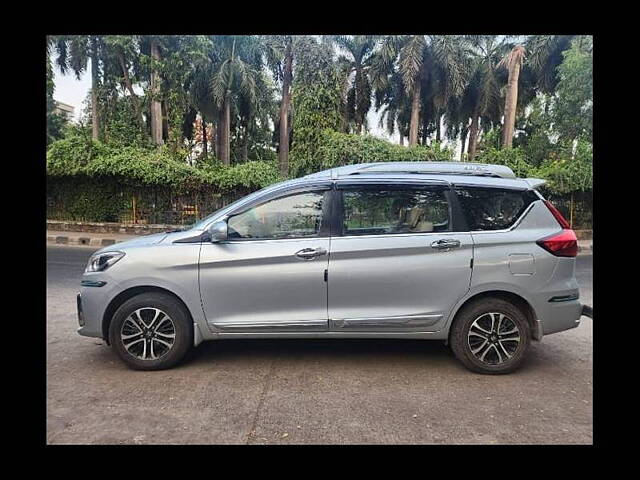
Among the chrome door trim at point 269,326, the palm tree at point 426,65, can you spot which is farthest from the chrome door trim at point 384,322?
the palm tree at point 426,65

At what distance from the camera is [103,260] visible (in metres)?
3.54

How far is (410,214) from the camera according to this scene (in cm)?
371

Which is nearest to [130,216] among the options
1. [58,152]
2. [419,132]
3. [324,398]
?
[58,152]

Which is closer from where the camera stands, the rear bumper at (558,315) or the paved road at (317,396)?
the paved road at (317,396)

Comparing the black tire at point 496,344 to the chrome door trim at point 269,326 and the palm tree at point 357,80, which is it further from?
the palm tree at point 357,80

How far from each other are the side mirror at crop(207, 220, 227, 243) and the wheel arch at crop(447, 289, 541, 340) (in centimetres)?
207

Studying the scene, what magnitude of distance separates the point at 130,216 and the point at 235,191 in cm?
402

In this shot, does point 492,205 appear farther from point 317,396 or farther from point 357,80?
point 357,80

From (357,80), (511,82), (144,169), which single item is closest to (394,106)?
(357,80)

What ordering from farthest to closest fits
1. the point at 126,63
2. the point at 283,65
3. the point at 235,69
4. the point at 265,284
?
1. the point at 126,63
2. the point at 283,65
3. the point at 235,69
4. the point at 265,284

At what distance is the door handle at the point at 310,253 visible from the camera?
346 centimetres

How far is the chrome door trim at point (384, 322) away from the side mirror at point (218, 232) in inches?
45.7

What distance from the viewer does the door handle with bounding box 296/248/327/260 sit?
3.46 metres

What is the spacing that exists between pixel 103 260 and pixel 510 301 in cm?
354
